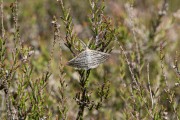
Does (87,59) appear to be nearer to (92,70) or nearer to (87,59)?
(87,59)

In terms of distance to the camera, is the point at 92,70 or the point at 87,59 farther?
the point at 92,70

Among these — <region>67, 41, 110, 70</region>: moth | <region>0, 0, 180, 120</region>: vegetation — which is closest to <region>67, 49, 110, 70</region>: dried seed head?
Result: <region>67, 41, 110, 70</region>: moth

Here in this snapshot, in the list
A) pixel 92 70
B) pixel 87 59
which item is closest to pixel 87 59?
pixel 87 59

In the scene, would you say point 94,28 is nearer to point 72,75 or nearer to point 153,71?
point 72,75

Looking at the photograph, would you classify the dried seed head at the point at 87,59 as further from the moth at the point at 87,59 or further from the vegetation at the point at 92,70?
the vegetation at the point at 92,70

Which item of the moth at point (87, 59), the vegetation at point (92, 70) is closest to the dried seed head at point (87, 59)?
the moth at point (87, 59)

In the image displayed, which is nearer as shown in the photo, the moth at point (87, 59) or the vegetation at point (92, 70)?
the moth at point (87, 59)

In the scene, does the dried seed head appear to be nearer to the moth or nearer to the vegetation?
the moth
